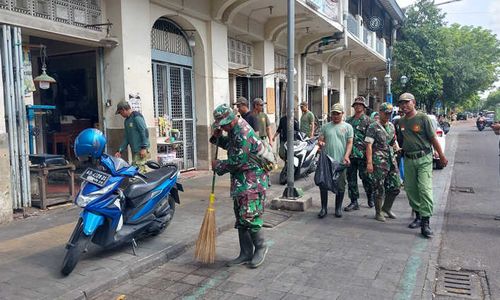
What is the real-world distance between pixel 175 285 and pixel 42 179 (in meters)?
3.51

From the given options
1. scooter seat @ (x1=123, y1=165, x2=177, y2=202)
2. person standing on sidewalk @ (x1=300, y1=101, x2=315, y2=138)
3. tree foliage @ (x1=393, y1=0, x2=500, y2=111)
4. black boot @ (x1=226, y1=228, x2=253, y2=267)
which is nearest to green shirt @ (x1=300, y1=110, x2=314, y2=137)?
person standing on sidewalk @ (x1=300, y1=101, x2=315, y2=138)

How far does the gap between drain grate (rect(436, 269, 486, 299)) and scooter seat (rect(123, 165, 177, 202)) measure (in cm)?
310

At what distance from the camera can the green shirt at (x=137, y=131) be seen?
254 inches

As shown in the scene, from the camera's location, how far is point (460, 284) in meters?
4.08

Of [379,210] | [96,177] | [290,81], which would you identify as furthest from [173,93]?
[96,177]

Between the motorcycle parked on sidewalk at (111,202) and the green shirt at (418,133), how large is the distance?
10.2 feet

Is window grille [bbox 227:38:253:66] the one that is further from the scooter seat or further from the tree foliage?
the tree foliage

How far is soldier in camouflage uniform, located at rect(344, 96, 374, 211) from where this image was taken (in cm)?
668

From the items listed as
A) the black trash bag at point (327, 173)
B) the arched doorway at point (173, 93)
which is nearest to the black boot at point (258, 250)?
the black trash bag at point (327, 173)

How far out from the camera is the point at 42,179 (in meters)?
6.47

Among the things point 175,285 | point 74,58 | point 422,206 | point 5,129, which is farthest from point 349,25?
point 175,285

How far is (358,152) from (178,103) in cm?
Answer: 505

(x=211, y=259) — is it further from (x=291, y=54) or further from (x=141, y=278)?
(x=291, y=54)

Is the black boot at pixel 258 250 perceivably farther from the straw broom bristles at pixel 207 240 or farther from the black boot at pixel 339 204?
the black boot at pixel 339 204
